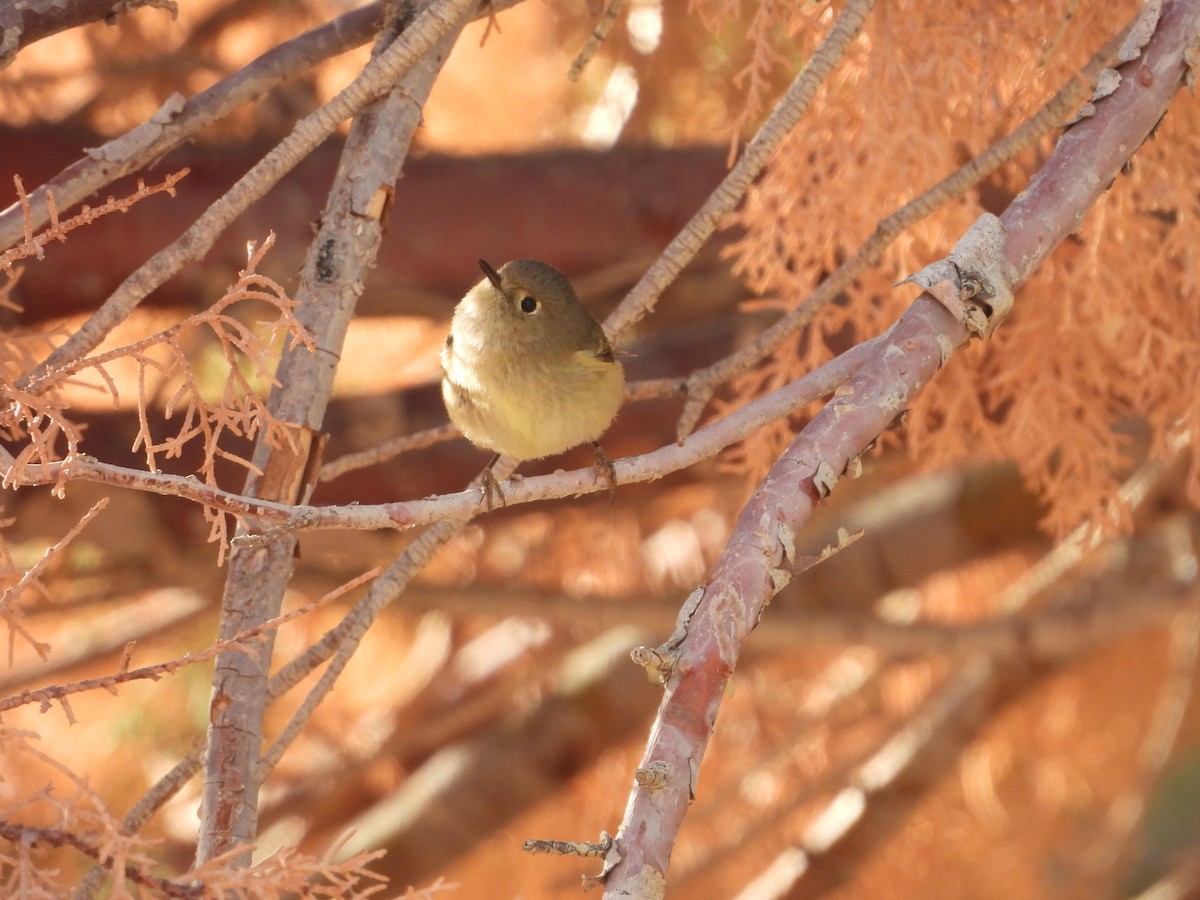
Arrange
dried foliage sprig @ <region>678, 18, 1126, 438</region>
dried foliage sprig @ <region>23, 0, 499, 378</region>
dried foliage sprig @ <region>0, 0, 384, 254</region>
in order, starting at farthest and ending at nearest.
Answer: dried foliage sprig @ <region>678, 18, 1126, 438</region> → dried foliage sprig @ <region>0, 0, 384, 254</region> → dried foliage sprig @ <region>23, 0, 499, 378</region>

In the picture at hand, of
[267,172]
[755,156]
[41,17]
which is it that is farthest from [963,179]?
[41,17]

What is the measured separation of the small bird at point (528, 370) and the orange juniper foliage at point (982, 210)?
1.26ft

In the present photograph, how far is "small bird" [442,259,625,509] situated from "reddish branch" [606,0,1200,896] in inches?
22.9

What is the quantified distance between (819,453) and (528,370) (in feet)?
2.32

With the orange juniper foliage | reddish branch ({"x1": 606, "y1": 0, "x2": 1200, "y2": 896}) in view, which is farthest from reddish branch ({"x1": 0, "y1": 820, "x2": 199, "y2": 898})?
the orange juniper foliage

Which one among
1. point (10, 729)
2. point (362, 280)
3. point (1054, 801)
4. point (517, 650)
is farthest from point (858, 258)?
point (1054, 801)

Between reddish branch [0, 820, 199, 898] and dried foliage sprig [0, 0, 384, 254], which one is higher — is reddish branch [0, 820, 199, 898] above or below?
below

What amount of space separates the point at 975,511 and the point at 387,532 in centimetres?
188

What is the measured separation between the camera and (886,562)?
13.9 ft

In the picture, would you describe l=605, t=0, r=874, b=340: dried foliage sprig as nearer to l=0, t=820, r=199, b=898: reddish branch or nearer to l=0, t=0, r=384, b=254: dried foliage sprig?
l=0, t=0, r=384, b=254: dried foliage sprig

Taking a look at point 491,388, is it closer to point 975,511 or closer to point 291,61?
point 291,61

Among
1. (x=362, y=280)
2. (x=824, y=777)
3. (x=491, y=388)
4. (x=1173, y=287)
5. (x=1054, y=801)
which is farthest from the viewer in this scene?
(x=1054, y=801)

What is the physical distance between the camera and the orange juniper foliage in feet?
7.19

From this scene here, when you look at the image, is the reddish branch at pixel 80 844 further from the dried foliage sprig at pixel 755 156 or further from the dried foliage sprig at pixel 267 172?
the dried foliage sprig at pixel 755 156
